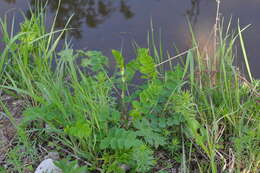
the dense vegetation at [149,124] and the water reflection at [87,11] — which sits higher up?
the water reflection at [87,11]

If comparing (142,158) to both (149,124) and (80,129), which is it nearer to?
(149,124)

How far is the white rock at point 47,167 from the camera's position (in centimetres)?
160

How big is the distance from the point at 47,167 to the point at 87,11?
1.55 m

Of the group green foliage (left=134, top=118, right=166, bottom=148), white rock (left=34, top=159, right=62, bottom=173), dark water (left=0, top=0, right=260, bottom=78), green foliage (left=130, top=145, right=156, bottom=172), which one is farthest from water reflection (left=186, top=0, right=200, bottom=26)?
white rock (left=34, top=159, right=62, bottom=173)

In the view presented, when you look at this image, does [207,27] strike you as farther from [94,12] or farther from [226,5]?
[94,12]

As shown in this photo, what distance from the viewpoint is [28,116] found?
1.65 metres

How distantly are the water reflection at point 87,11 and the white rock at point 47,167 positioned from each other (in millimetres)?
1199

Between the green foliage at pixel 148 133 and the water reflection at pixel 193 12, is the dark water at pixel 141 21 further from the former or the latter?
the green foliage at pixel 148 133

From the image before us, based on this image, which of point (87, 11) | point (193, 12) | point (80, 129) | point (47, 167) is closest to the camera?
point (80, 129)

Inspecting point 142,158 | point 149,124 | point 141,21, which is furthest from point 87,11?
point 142,158

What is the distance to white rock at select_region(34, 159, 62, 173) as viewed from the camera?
5.24 ft

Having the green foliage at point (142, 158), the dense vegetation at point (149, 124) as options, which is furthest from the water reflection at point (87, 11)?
the green foliage at point (142, 158)

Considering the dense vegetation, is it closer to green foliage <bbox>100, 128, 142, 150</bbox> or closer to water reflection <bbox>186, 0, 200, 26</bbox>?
green foliage <bbox>100, 128, 142, 150</bbox>

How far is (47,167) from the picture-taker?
63.6 inches
